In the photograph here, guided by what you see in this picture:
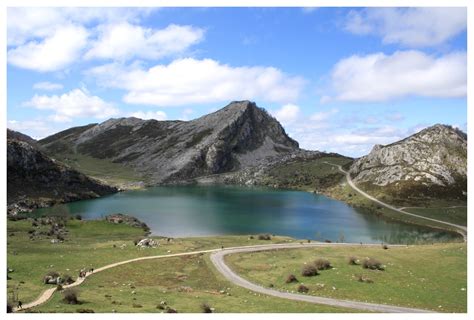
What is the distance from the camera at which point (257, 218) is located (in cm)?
14500

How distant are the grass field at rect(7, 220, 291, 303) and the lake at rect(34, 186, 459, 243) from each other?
17040 millimetres

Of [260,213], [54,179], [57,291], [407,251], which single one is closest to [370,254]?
[407,251]

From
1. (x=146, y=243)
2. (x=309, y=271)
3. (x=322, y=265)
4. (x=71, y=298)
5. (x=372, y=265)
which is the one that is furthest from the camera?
(x=146, y=243)

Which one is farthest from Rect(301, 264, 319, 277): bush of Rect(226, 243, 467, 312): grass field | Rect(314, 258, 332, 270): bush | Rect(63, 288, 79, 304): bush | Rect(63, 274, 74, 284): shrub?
Rect(63, 274, 74, 284): shrub

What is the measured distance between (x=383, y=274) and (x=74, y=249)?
55884 mm

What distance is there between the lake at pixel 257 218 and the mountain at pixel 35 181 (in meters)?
8.27

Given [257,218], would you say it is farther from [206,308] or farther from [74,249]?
[206,308]

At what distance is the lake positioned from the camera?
399 feet

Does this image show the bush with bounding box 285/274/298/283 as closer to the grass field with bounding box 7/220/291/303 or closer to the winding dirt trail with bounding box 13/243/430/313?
the winding dirt trail with bounding box 13/243/430/313

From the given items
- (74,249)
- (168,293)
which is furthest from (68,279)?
(74,249)

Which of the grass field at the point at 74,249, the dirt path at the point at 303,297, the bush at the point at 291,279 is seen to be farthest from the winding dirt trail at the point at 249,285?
the bush at the point at 291,279

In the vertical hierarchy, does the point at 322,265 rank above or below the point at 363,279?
above

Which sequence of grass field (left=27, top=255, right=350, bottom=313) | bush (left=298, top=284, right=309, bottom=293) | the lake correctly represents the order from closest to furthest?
grass field (left=27, top=255, right=350, bottom=313) → bush (left=298, top=284, right=309, bottom=293) → the lake

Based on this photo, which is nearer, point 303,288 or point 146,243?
point 303,288
